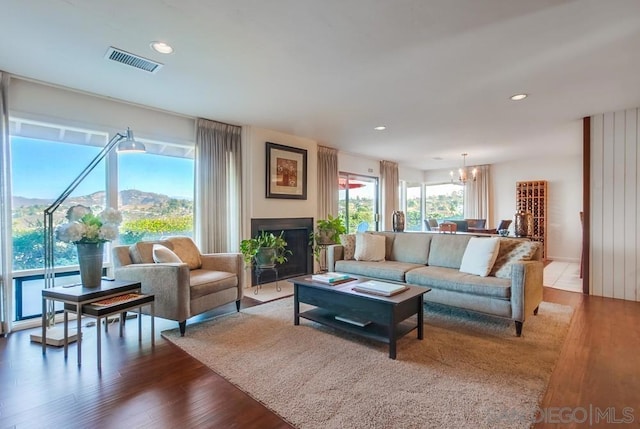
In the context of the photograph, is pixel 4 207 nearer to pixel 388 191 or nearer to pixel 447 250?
pixel 447 250

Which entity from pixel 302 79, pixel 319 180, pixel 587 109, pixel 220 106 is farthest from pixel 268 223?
pixel 587 109

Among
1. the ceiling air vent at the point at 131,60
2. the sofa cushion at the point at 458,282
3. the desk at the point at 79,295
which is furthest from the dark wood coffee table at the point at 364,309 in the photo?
the ceiling air vent at the point at 131,60

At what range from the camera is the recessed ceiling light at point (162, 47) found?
2.42 metres

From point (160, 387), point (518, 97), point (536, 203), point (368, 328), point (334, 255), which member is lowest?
point (160, 387)

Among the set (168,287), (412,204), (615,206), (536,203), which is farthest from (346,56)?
(412,204)

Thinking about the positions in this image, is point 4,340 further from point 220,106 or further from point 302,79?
point 302,79

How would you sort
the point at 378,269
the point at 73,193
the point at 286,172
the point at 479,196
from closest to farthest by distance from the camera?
the point at 73,193 < the point at 378,269 < the point at 286,172 < the point at 479,196

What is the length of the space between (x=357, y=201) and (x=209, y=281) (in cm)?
471

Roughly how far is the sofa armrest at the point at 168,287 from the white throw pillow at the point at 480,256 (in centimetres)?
286

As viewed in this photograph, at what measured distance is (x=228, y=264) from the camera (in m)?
3.60

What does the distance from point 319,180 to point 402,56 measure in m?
3.61

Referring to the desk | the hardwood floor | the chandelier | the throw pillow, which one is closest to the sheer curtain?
the hardwood floor

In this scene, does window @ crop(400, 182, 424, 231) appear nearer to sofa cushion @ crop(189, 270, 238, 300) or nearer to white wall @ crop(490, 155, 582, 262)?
white wall @ crop(490, 155, 582, 262)

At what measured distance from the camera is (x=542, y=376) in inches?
84.2
